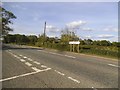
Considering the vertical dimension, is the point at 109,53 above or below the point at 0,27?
below

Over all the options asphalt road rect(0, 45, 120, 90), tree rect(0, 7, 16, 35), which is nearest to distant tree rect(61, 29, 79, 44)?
tree rect(0, 7, 16, 35)

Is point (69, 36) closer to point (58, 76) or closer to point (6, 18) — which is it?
point (6, 18)

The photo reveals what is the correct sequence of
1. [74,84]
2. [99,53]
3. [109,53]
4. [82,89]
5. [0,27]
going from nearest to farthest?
[82,89] → [74,84] → [109,53] → [99,53] → [0,27]

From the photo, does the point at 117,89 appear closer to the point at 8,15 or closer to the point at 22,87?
the point at 22,87

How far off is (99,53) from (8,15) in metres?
38.6

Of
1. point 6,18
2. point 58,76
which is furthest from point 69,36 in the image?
point 58,76

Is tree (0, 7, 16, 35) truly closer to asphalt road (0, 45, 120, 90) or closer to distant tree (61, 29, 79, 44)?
distant tree (61, 29, 79, 44)

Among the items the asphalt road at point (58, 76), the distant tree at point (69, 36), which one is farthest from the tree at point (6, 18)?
the asphalt road at point (58, 76)

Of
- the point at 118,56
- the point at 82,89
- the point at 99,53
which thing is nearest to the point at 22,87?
the point at 82,89

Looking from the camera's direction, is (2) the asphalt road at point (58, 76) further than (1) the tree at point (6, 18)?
No

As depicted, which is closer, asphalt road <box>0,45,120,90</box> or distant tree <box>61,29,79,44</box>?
asphalt road <box>0,45,120,90</box>

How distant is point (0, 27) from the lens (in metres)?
62.4

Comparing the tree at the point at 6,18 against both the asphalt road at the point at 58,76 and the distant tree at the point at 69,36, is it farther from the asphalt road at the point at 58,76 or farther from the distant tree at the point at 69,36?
the asphalt road at the point at 58,76

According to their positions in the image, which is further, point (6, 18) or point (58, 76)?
point (6, 18)
